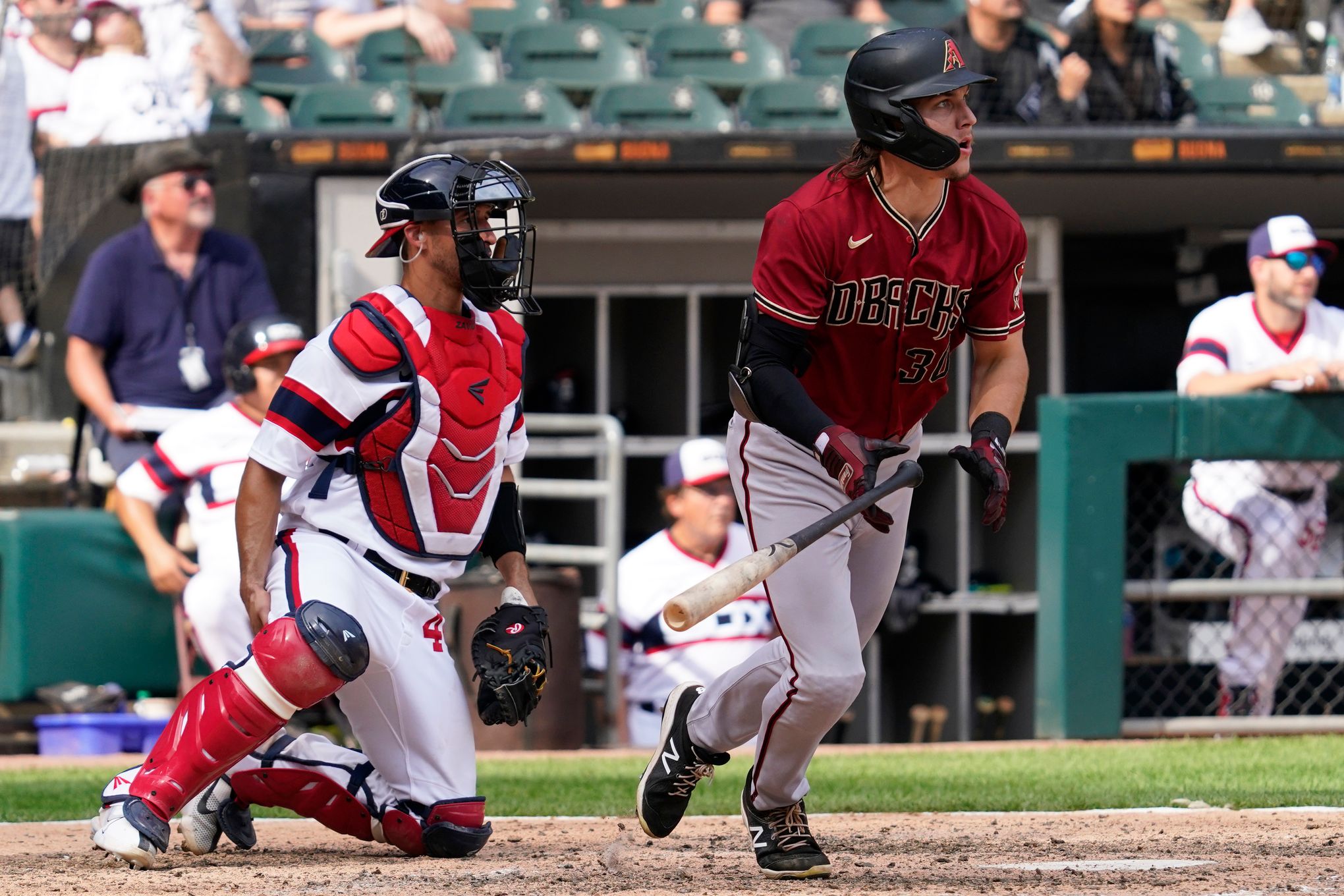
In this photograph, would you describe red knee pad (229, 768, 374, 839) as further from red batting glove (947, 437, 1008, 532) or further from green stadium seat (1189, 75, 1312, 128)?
Answer: green stadium seat (1189, 75, 1312, 128)

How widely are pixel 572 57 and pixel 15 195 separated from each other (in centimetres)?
264

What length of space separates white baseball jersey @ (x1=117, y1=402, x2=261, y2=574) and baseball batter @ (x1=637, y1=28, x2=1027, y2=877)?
2.80m

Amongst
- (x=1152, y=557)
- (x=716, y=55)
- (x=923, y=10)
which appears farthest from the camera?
(x=923, y=10)

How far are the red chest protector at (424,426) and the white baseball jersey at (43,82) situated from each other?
505cm

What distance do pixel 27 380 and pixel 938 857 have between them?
574 cm

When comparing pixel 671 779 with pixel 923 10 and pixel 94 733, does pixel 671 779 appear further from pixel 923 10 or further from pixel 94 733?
pixel 923 10

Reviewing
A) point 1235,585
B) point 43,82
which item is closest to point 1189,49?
point 1235,585

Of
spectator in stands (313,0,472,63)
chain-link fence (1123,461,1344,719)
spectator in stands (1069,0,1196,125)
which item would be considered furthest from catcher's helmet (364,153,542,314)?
spectator in stands (313,0,472,63)

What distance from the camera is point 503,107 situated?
8094 millimetres

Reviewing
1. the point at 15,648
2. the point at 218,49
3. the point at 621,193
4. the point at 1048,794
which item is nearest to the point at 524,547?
the point at 1048,794

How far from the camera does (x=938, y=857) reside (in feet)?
11.9

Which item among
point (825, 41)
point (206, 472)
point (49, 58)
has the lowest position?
point (206, 472)

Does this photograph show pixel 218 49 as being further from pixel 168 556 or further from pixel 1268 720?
pixel 1268 720

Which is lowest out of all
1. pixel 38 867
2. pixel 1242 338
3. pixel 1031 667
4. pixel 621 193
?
pixel 1031 667
